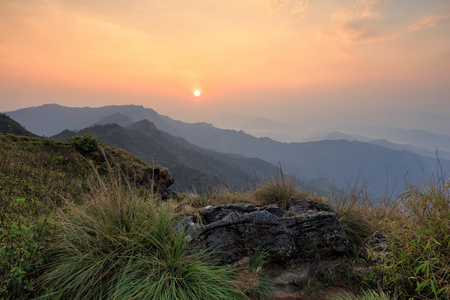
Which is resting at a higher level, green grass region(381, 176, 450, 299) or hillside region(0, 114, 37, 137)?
hillside region(0, 114, 37, 137)

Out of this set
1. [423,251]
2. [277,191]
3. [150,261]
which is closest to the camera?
[423,251]

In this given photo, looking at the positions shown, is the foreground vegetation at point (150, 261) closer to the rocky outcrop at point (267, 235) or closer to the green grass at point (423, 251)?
the green grass at point (423, 251)

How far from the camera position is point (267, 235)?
4434 mm

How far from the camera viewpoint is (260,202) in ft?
22.1

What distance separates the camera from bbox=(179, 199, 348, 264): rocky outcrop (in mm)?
4133

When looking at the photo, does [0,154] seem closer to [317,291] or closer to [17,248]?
[17,248]

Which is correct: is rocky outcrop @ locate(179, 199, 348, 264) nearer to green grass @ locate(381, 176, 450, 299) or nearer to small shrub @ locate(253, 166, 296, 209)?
green grass @ locate(381, 176, 450, 299)

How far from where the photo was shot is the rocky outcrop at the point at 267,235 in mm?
4133

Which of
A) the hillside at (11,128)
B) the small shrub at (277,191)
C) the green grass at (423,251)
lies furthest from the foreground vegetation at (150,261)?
the hillside at (11,128)

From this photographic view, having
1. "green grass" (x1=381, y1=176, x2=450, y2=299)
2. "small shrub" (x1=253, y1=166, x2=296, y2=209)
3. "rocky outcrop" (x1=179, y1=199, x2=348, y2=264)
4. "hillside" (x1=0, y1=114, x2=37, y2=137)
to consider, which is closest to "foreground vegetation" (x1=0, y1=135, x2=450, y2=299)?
"green grass" (x1=381, y1=176, x2=450, y2=299)

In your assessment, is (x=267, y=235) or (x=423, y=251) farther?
(x=267, y=235)

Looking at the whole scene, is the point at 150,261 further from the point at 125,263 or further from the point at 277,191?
the point at 277,191

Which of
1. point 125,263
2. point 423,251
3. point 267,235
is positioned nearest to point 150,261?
point 125,263

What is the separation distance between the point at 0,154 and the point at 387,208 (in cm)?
1432
